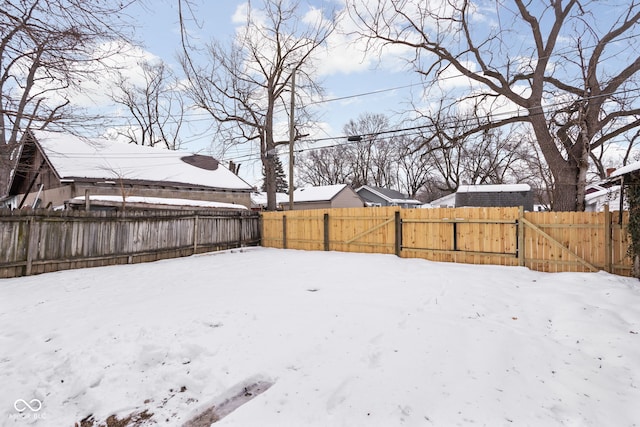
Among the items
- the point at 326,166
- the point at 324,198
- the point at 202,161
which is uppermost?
the point at 326,166

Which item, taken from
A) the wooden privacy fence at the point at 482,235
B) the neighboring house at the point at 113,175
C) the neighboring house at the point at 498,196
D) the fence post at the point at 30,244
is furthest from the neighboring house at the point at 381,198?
the fence post at the point at 30,244

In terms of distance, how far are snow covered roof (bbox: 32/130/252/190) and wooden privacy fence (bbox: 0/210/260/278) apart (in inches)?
192

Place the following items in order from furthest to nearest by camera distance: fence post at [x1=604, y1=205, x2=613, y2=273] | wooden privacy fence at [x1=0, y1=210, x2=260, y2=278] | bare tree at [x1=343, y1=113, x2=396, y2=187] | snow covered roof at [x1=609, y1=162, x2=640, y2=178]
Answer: bare tree at [x1=343, y1=113, x2=396, y2=187], wooden privacy fence at [x1=0, y1=210, x2=260, y2=278], fence post at [x1=604, y1=205, x2=613, y2=273], snow covered roof at [x1=609, y1=162, x2=640, y2=178]

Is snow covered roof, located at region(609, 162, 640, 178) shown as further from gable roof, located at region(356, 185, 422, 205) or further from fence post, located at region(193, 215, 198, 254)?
gable roof, located at region(356, 185, 422, 205)

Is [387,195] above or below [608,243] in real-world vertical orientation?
above

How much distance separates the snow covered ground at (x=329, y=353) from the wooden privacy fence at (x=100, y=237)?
1.22 metres

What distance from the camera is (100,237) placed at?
7.44m

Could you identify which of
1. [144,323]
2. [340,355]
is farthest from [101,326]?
[340,355]

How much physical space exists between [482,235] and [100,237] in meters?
9.68

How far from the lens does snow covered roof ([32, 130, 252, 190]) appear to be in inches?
484

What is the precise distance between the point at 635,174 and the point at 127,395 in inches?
314

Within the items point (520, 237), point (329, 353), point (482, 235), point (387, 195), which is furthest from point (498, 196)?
point (329, 353)

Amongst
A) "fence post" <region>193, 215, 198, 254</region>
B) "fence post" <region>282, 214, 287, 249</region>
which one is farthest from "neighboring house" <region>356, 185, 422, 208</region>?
"fence post" <region>193, 215, 198, 254</region>

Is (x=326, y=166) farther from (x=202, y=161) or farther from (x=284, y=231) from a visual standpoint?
(x=284, y=231)
